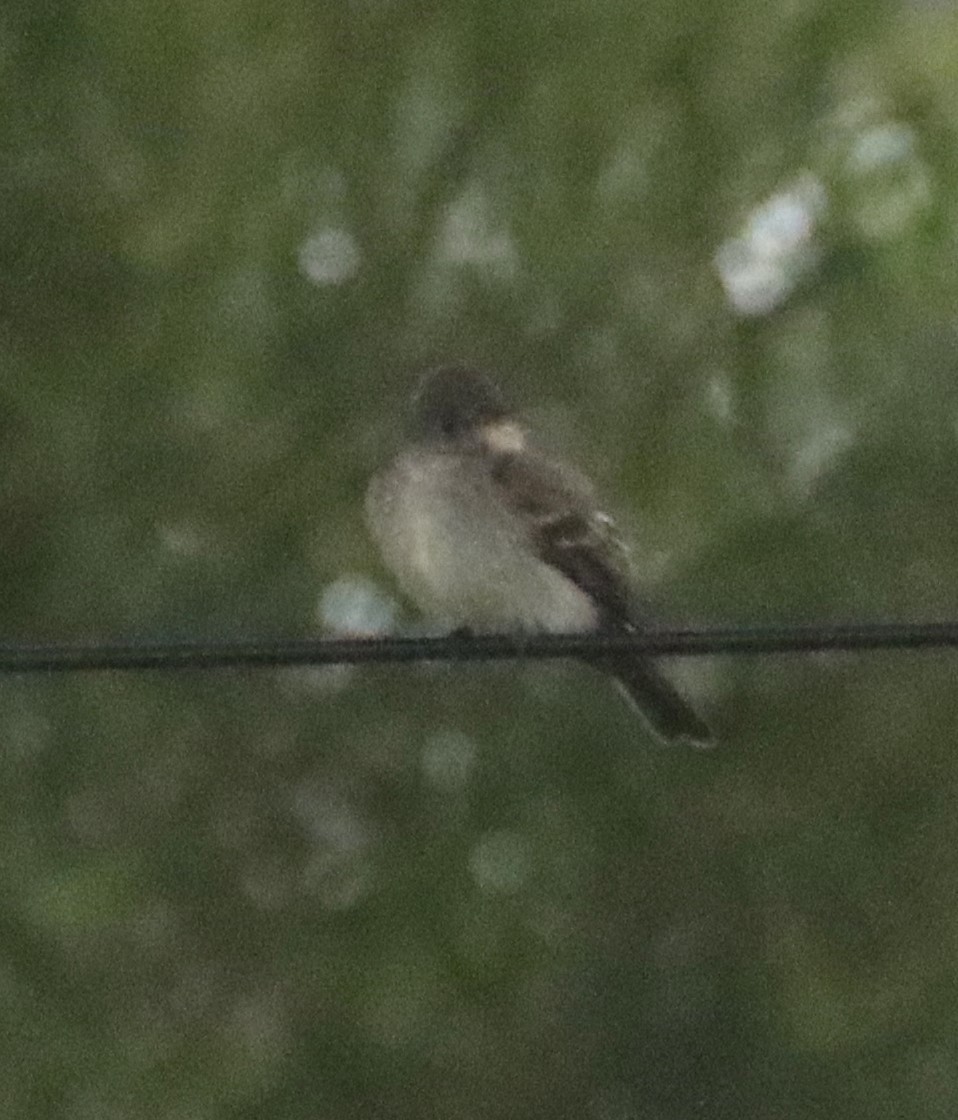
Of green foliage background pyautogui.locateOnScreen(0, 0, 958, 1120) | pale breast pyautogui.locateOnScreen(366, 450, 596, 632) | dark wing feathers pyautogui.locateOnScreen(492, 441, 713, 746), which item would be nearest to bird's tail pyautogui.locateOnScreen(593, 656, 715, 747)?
dark wing feathers pyautogui.locateOnScreen(492, 441, 713, 746)

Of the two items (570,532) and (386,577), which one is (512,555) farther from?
(386,577)

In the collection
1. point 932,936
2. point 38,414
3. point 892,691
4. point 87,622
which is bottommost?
point 932,936

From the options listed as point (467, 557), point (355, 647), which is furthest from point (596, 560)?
point (355, 647)

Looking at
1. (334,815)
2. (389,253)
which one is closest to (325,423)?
(389,253)

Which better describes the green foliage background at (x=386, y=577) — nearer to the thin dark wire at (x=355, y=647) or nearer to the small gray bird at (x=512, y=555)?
the small gray bird at (x=512, y=555)

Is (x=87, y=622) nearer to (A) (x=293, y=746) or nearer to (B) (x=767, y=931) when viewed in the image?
(A) (x=293, y=746)

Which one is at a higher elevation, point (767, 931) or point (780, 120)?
point (780, 120)

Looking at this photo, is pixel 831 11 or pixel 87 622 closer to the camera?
pixel 87 622
